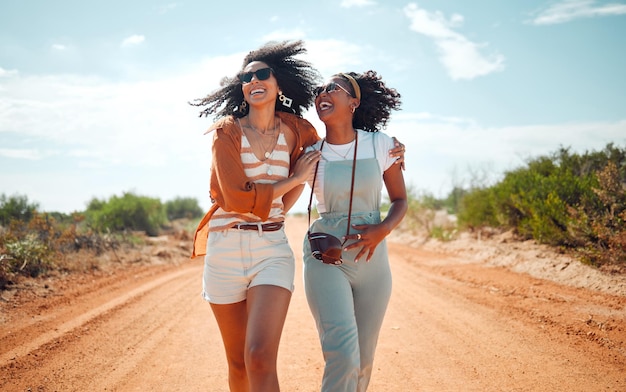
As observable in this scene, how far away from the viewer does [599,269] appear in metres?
8.09

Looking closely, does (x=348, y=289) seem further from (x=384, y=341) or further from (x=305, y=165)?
(x=384, y=341)

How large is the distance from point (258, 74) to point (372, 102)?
2.87 ft

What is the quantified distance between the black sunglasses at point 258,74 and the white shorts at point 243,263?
1.01 meters

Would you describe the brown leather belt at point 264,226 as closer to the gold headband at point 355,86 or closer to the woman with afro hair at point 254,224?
the woman with afro hair at point 254,224

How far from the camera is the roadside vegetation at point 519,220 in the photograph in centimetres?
862

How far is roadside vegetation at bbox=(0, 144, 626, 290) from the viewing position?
862 centimetres

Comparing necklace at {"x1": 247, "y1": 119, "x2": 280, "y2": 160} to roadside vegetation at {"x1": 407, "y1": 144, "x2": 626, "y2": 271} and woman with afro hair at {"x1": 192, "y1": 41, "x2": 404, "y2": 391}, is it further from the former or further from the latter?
roadside vegetation at {"x1": 407, "y1": 144, "x2": 626, "y2": 271}

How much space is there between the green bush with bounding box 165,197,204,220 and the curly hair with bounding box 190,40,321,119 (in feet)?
95.0

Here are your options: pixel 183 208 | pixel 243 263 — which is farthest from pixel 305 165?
pixel 183 208

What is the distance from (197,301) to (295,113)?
197 inches

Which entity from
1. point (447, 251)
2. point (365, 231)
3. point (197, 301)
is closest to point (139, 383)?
point (365, 231)

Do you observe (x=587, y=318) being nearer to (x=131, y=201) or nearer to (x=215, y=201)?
(x=215, y=201)

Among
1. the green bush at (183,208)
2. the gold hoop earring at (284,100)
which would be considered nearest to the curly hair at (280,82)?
the gold hoop earring at (284,100)

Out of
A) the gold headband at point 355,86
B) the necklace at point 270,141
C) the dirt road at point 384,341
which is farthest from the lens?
the dirt road at point 384,341
